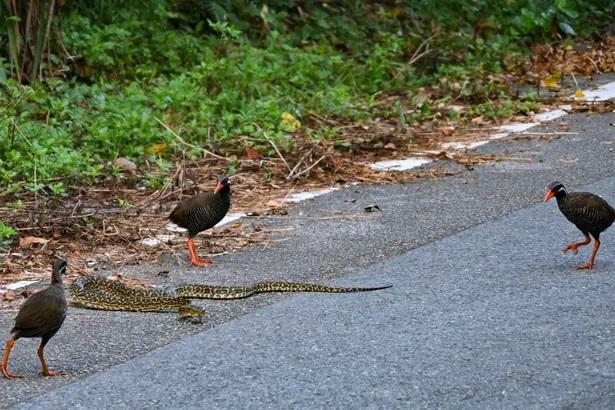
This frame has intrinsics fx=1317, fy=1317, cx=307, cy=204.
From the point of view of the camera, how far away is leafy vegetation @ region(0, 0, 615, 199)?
1031 cm

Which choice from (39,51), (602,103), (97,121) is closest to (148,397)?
(97,121)

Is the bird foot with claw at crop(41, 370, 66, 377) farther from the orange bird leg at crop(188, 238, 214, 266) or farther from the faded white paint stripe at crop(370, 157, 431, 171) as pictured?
the faded white paint stripe at crop(370, 157, 431, 171)

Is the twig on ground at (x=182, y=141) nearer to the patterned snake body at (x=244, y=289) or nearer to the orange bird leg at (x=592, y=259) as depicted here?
the patterned snake body at (x=244, y=289)

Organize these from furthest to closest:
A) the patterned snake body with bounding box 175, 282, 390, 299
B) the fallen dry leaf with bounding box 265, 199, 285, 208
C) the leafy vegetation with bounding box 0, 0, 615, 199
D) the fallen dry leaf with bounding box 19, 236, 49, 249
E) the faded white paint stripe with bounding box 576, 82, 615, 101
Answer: the faded white paint stripe with bounding box 576, 82, 615, 101 → the leafy vegetation with bounding box 0, 0, 615, 199 → the fallen dry leaf with bounding box 265, 199, 285, 208 → the fallen dry leaf with bounding box 19, 236, 49, 249 → the patterned snake body with bounding box 175, 282, 390, 299

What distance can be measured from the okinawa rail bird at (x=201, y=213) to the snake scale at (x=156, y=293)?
29.3 inches

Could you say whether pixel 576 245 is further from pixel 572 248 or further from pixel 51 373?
pixel 51 373

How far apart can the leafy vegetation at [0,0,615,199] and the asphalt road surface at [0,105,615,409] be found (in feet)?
6.56

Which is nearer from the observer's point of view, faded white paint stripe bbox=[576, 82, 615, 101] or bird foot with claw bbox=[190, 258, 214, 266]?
bird foot with claw bbox=[190, 258, 214, 266]

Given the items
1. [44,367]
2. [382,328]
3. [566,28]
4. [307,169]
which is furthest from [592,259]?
[566,28]

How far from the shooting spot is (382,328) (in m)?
6.32

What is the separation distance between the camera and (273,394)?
17.8ft

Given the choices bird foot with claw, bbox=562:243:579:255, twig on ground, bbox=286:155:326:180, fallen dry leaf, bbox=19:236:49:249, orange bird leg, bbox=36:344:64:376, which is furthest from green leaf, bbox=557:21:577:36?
orange bird leg, bbox=36:344:64:376

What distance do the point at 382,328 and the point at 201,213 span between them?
1.86m

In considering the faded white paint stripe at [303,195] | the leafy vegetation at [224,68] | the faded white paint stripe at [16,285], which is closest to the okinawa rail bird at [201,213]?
the faded white paint stripe at [16,285]
